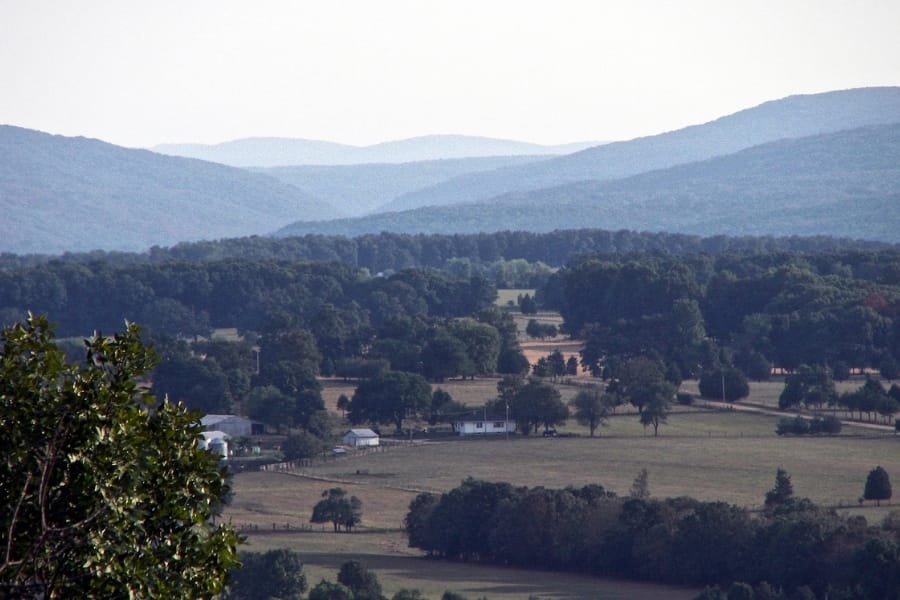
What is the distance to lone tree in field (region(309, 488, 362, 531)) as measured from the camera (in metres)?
49.3

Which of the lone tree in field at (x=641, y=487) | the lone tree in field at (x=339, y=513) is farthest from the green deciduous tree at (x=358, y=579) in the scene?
the lone tree in field at (x=641, y=487)

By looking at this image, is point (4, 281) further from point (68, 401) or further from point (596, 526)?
point (68, 401)

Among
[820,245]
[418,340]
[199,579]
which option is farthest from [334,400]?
[820,245]

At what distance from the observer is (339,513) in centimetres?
4934

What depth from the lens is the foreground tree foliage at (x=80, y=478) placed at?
10461mm

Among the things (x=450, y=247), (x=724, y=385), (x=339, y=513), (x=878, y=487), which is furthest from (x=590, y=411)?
(x=450, y=247)

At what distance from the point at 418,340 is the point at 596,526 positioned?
149ft

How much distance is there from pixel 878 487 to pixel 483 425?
73.5ft

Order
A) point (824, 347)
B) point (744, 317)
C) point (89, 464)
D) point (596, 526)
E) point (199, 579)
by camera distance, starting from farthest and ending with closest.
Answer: point (744, 317) < point (824, 347) < point (596, 526) < point (199, 579) < point (89, 464)

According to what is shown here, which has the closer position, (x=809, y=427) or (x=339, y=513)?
(x=339, y=513)

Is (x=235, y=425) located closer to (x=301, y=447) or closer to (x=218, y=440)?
(x=218, y=440)

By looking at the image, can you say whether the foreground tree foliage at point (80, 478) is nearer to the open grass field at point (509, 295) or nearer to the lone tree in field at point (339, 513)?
the lone tree in field at point (339, 513)

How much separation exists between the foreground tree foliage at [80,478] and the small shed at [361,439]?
55016mm

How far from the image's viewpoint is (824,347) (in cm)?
8862
